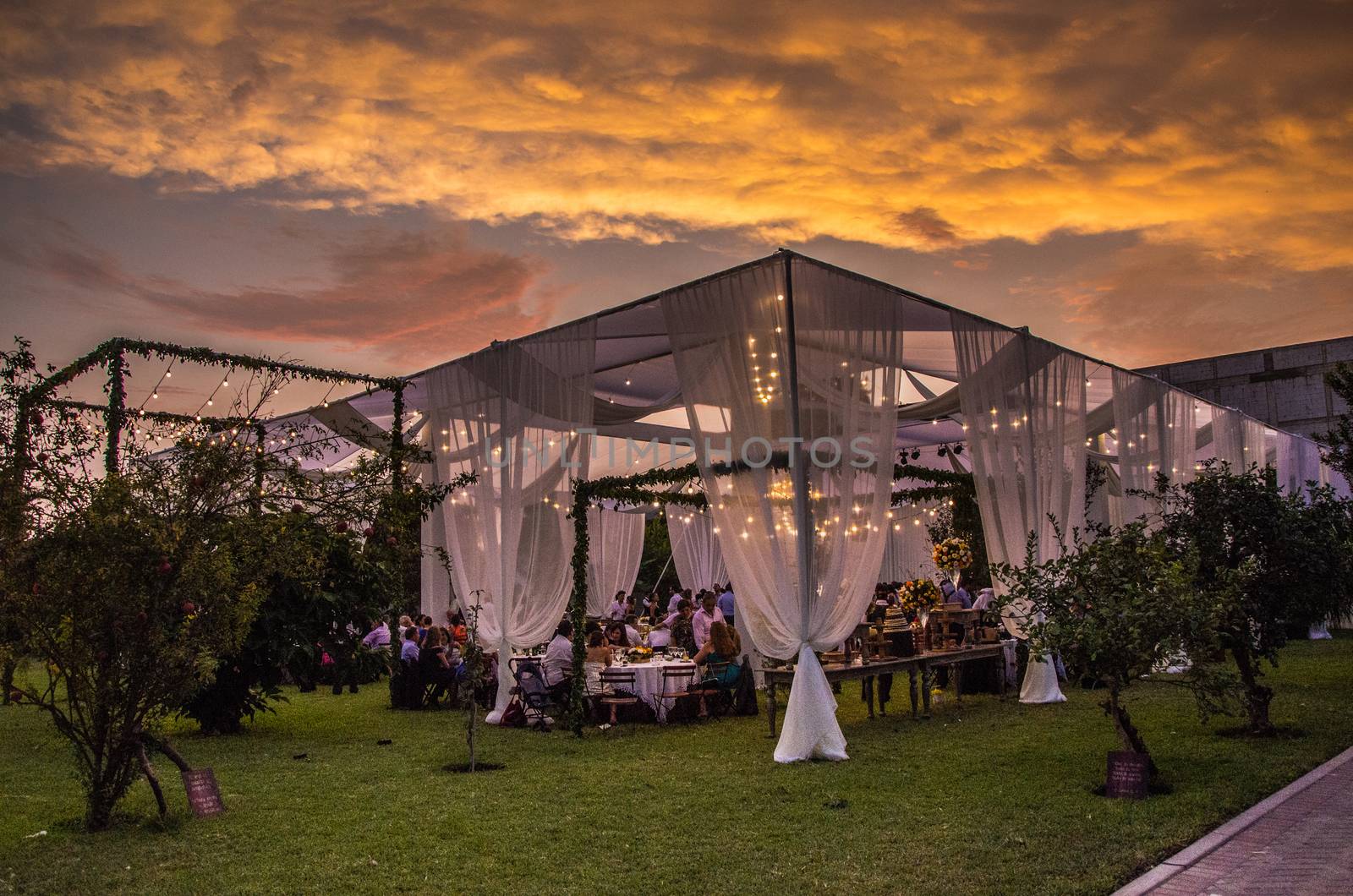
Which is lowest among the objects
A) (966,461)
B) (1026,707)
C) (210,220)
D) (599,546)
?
(1026,707)

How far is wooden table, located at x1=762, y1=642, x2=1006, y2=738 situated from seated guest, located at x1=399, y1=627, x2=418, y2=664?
4.32 meters

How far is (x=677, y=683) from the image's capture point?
32.2 feet

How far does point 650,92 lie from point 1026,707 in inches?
271

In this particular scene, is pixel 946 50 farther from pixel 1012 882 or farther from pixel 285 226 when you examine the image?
pixel 285 226

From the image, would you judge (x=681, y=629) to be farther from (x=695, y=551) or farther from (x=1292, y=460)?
(x=1292, y=460)

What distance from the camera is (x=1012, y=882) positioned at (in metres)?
4.16

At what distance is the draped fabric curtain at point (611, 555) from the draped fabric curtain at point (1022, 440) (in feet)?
27.9

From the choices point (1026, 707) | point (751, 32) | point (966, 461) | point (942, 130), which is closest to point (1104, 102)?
point (942, 130)

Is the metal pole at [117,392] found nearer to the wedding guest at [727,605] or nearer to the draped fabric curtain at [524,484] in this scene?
the draped fabric curtain at [524,484]

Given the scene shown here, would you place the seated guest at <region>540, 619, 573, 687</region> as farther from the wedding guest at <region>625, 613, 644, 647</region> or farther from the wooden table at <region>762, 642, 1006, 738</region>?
the wedding guest at <region>625, 613, 644, 647</region>

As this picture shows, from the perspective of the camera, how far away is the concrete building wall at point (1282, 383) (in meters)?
23.1

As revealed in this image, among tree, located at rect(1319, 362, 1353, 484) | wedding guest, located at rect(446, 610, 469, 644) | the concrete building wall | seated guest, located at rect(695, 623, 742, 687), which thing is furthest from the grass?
the concrete building wall

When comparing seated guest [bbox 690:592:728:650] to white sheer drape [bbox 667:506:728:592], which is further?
white sheer drape [bbox 667:506:728:592]

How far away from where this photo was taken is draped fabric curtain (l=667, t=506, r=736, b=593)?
1795 cm
